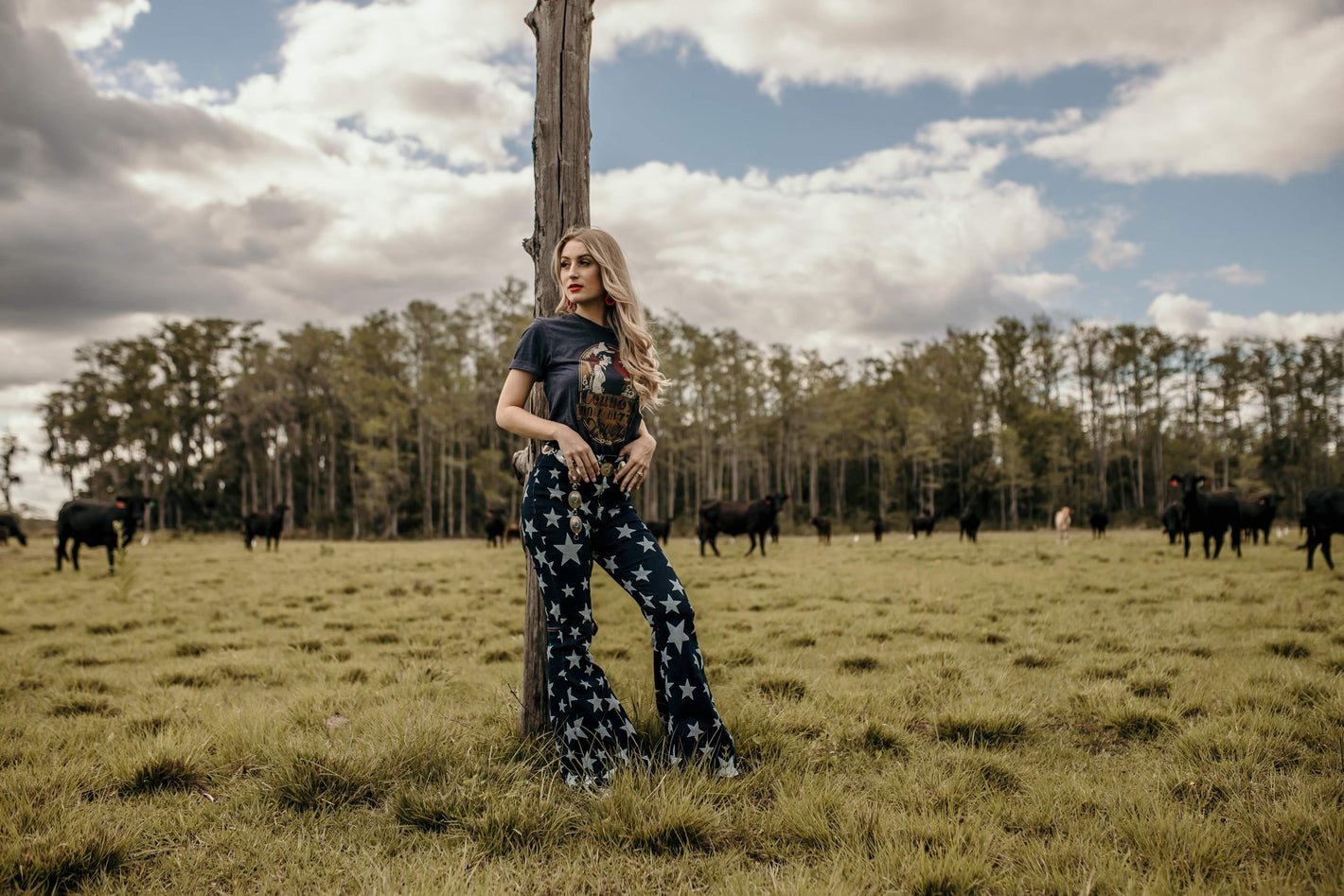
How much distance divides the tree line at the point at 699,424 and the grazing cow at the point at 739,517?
826 inches

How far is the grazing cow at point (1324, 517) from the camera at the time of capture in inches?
463

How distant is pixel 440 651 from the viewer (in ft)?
21.6

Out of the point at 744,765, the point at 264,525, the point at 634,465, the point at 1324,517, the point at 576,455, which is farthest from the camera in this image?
the point at 264,525

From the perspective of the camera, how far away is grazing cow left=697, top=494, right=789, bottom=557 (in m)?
20.1

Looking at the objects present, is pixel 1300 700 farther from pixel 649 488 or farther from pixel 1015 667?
pixel 649 488

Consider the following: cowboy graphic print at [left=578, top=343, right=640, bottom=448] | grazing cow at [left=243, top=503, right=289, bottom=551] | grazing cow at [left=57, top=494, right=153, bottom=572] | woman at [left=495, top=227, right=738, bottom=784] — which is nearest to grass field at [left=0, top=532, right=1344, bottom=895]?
woman at [left=495, top=227, right=738, bottom=784]

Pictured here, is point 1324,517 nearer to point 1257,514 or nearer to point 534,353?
point 1257,514

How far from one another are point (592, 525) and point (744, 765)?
137 cm

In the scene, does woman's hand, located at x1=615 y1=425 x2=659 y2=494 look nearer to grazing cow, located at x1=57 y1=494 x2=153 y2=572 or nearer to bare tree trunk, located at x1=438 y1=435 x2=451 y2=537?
grazing cow, located at x1=57 y1=494 x2=153 y2=572

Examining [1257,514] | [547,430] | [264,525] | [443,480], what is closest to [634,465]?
[547,430]

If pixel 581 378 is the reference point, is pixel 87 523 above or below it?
below

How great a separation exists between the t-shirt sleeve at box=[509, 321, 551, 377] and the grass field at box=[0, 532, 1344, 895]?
183cm

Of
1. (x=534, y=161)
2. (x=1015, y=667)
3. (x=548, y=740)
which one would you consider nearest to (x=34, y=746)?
(x=548, y=740)

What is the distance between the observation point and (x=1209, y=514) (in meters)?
15.9
